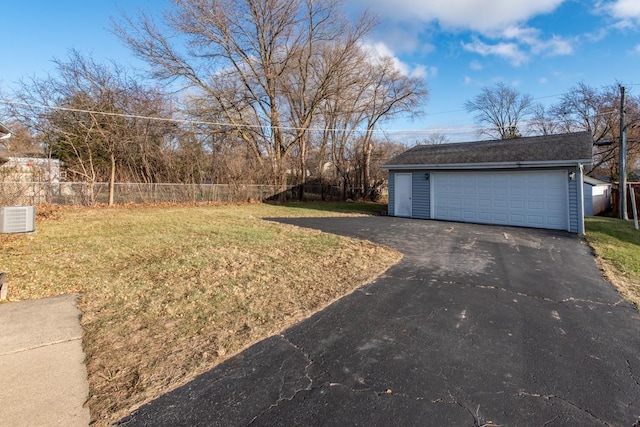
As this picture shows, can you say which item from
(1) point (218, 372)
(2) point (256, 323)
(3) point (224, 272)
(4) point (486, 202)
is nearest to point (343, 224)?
(4) point (486, 202)

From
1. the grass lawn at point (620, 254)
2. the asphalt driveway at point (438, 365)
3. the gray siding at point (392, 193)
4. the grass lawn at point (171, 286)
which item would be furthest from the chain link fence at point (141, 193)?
the grass lawn at point (620, 254)

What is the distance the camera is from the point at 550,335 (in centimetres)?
332

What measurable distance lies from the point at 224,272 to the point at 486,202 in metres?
10.6

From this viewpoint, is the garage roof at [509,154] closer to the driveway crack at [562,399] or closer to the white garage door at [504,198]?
the white garage door at [504,198]

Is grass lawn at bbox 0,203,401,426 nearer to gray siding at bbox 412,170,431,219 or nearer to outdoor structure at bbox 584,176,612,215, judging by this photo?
gray siding at bbox 412,170,431,219

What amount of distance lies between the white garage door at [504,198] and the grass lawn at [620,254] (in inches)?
50.0

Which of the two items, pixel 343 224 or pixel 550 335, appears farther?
pixel 343 224

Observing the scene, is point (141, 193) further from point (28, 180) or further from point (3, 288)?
point (3, 288)

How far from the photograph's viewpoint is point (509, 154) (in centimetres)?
1219

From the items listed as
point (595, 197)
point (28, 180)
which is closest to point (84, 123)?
point (28, 180)

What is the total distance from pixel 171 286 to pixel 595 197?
22.7 metres

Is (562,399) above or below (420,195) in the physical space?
below

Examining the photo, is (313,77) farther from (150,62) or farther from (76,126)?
(76,126)

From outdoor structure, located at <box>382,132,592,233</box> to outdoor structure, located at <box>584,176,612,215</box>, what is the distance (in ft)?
23.3
